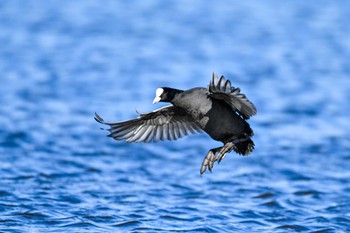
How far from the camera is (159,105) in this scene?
1126 cm

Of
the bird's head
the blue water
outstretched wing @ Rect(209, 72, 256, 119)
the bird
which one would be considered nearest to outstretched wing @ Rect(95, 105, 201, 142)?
the bird

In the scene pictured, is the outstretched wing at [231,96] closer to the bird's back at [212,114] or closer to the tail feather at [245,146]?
the bird's back at [212,114]

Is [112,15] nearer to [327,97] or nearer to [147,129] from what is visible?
[327,97]

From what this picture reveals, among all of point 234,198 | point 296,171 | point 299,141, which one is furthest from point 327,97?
point 234,198

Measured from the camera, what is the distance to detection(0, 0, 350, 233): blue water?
7.52 meters

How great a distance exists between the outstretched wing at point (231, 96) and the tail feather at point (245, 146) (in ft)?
0.73

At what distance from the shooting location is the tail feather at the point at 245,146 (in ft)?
20.8

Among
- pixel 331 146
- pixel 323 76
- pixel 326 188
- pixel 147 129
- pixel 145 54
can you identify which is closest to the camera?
pixel 147 129

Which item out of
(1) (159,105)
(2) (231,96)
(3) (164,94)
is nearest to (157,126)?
(3) (164,94)

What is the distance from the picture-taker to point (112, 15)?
54.9 ft

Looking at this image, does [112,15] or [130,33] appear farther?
[112,15]

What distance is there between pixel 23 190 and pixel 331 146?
13.1 feet

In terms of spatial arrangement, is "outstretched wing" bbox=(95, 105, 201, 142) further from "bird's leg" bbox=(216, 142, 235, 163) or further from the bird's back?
"bird's leg" bbox=(216, 142, 235, 163)

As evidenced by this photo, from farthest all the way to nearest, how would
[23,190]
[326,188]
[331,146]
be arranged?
1. [331,146]
2. [326,188]
3. [23,190]
